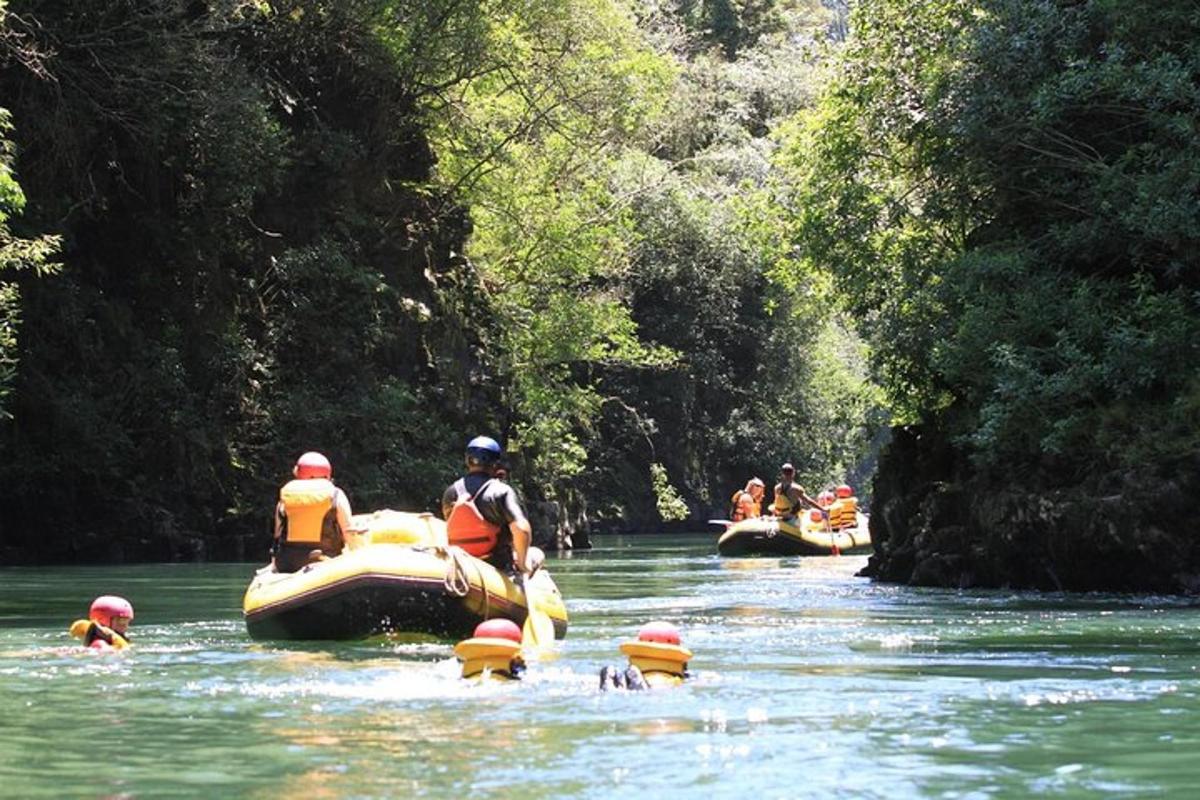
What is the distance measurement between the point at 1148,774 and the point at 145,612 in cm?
1083

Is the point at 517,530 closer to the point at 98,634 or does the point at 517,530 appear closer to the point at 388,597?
the point at 388,597

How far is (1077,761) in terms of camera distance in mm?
6988

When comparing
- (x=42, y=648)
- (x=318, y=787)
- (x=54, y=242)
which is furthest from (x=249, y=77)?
(x=318, y=787)

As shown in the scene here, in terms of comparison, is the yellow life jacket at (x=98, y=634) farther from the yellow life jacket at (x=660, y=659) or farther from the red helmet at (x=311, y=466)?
the yellow life jacket at (x=660, y=659)

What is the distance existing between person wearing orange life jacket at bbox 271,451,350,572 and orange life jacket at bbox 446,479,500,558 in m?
0.94

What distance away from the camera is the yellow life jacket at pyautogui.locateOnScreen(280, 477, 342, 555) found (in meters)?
12.8

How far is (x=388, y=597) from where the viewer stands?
469 inches

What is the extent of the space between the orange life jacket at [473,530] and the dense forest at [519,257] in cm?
686

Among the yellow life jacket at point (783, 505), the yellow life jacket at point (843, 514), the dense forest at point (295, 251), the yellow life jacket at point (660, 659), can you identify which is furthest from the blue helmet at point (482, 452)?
the yellow life jacket at point (843, 514)

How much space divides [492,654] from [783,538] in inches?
854

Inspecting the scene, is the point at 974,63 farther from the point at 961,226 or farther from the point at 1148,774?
the point at 1148,774

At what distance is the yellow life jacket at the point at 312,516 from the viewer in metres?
12.8

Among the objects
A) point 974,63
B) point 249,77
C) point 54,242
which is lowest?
point 54,242

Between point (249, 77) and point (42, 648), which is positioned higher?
point (249, 77)
